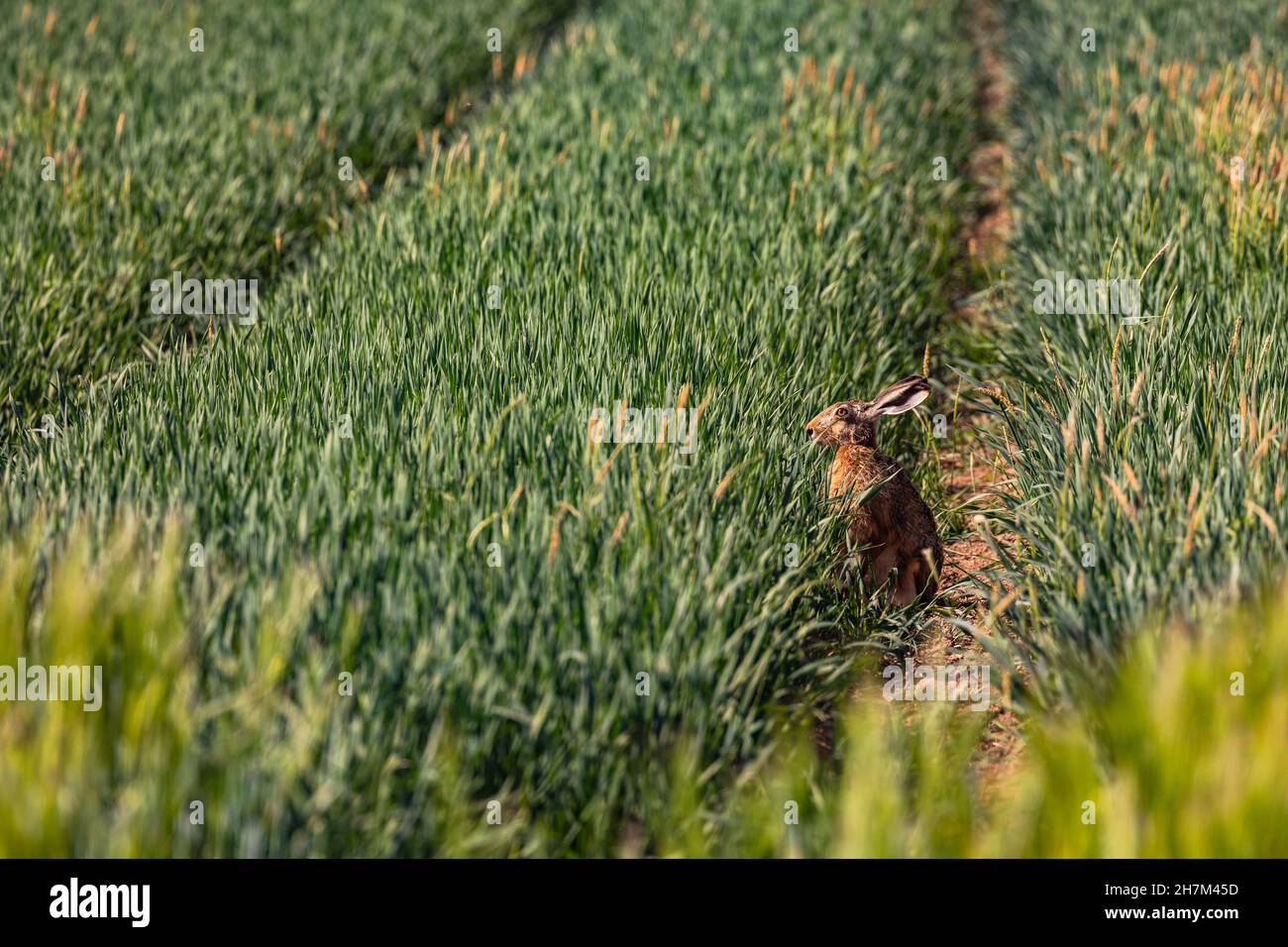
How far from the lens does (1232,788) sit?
2.01 metres

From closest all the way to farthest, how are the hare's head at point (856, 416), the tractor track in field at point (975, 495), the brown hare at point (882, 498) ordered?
the tractor track in field at point (975, 495), the brown hare at point (882, 498), the hare's head at point (856, 416)

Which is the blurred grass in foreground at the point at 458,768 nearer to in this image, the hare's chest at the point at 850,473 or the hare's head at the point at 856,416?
the hare's chest at the point at 850,473

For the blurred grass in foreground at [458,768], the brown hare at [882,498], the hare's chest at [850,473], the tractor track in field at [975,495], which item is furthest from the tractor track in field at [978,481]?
the blurred grass in foreground at [458,768]

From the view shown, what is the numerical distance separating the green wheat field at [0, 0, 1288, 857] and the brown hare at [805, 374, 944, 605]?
10 centimetres

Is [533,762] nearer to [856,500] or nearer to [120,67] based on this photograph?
[856,500]

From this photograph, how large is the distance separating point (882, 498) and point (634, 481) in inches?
36.5

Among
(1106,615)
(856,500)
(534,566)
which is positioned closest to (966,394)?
(856,500)

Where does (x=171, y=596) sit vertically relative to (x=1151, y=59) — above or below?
below

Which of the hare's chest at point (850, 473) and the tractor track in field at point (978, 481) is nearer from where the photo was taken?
the tractor track in field at point (978, 481)

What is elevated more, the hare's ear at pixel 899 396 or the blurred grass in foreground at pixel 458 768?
the hare's ear at pixel 899 396

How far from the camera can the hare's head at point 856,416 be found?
382 centimetres

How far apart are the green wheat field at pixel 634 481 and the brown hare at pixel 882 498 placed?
10cm

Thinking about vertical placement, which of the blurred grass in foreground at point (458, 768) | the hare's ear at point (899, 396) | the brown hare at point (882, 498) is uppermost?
the hare's ear at point (899, 396)
